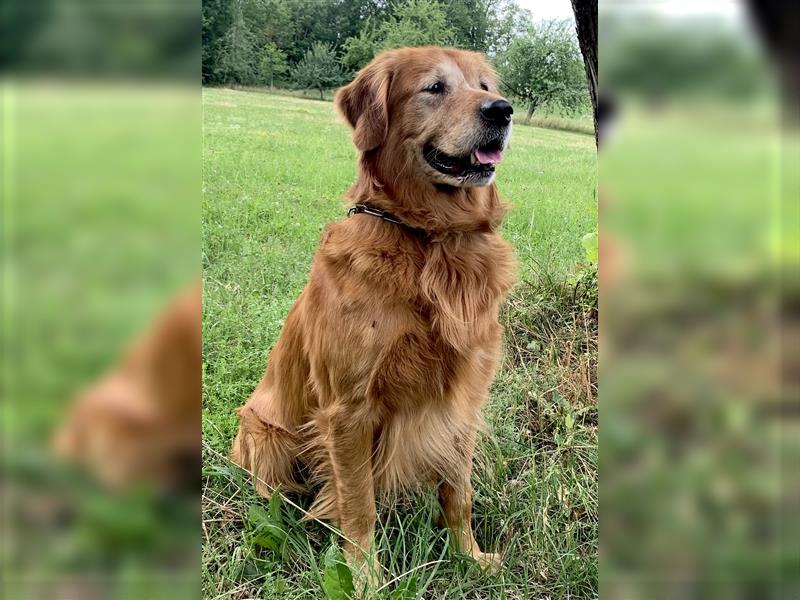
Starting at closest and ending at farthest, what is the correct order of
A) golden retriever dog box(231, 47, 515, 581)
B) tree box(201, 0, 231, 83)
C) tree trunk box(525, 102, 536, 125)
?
1. tree box(201, 0, 231, 83)
2. golden retriever dog box(231, 47, 515, 581)
3. tree trunk box(525, 102, 536, 125)

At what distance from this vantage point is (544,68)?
287 cm

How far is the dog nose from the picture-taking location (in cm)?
219

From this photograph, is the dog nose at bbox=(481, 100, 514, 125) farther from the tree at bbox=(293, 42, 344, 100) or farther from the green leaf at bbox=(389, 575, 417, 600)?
the green leaf at bbox=(389, 575, 417, 600)

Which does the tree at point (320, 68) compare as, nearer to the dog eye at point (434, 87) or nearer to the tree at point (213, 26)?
the dog eye at point (434, 87)

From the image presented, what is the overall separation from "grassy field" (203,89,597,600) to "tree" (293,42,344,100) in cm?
17
